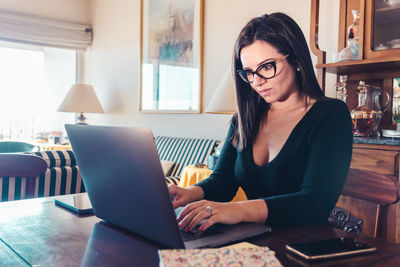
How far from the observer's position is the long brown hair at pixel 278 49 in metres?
1.15

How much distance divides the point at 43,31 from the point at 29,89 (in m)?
2.44

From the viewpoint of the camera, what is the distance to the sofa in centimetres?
213

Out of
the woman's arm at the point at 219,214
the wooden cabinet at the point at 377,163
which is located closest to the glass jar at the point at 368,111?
the wooden cabinet at the point at 377,163

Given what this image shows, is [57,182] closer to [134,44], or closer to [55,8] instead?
[134,44]

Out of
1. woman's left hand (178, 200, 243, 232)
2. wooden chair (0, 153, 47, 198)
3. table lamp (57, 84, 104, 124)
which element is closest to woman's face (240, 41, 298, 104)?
woman's left hand (178, 200, 243, 232)

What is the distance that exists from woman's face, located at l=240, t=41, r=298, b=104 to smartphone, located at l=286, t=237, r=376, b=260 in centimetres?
55

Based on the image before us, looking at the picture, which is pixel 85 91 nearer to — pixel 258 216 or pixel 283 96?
pixel 283 96

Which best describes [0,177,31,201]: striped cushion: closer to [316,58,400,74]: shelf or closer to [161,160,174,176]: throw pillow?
[161,160,174,176]: throw pillow

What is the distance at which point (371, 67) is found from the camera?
7.27ft

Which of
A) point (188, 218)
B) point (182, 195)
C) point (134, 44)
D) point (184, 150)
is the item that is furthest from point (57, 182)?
point (134, 44)

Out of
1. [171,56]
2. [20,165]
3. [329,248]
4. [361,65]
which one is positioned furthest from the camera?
[171,56]

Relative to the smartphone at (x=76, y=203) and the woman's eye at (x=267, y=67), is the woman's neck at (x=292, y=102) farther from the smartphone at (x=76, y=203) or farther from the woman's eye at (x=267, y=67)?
the smartphone at (x=76, y=203)

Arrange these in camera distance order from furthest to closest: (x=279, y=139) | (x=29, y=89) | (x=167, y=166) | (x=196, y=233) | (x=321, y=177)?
(x=29, y=89) < (x=167, y=166) < (x=279, y=139) < (x=321, y=177) < (x=196, y=233)

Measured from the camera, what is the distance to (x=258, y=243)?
2.53 ft
